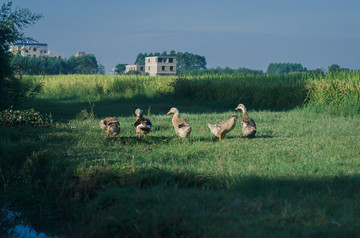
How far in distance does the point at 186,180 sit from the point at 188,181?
0.11 meters

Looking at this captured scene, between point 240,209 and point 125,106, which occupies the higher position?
point 125,106

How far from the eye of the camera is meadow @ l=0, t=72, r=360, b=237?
4938mm

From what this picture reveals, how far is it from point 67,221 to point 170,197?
2.02 m

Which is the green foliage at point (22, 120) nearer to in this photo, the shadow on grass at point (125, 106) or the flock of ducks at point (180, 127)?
the flock of ducks at point (180, 127)

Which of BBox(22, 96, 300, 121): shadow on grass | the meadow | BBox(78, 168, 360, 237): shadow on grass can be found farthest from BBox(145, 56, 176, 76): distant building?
BBox(78, 168, 360, 237): shadow on grass

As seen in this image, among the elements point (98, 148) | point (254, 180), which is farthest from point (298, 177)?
point (98, 148)

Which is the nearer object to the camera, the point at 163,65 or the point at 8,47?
the point at 8,47

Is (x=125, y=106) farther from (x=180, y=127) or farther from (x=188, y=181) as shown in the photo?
(x=188, y=181)

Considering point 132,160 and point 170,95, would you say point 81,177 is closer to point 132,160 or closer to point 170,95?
point 132,160

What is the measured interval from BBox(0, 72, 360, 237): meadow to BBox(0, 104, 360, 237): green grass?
2 centimetres

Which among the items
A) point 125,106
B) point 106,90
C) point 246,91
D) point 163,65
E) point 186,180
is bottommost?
point 186,180

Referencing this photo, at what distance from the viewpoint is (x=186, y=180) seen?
697cm

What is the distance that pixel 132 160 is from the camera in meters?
7.75

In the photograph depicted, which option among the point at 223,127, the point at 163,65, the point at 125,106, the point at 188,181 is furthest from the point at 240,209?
the point at 163,65
